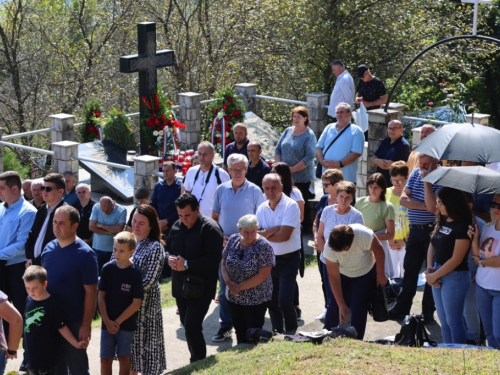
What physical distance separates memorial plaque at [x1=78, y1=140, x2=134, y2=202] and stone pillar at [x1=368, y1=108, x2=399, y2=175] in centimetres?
410

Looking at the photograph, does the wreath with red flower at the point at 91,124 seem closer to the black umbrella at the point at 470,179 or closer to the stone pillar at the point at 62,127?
the stone pillar at the point at 62,127

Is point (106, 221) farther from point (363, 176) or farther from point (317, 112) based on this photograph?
point (317, 112)

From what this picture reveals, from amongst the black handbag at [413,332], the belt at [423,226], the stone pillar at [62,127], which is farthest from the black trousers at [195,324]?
the stone pillar at [62,127]


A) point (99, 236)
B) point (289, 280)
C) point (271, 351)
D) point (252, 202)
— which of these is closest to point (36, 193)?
point (99, 236)

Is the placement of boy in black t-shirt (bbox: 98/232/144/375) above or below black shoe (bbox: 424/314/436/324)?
above

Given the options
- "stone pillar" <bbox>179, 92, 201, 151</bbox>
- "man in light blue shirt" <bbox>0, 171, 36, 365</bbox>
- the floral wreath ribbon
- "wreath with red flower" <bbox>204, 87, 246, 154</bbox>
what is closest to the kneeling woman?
"man in light blue shirt" <bbox>0, 171, 36, 365</bbox>

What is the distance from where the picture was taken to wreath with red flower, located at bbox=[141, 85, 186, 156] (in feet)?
46.9

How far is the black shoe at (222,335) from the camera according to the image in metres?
8.80

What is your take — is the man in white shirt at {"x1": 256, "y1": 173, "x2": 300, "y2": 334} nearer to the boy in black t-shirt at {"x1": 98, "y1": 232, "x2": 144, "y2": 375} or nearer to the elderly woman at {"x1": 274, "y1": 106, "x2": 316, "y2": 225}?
the boy in black t-shirt at {"x1": 98, "y1": 232, "x2": 144, "y2": 375}

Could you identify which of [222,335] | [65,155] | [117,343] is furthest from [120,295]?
[65,155]

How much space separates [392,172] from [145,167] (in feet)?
14.3

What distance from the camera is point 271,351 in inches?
282

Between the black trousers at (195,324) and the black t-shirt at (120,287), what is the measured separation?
696mm

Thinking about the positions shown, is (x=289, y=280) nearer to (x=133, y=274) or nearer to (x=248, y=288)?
(x=248, y=288)
